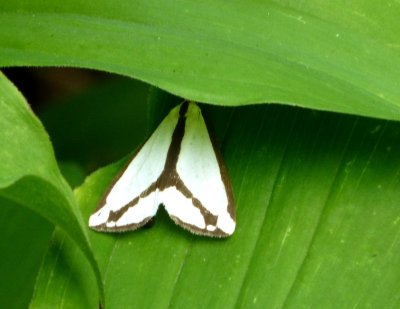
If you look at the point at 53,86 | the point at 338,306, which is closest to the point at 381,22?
the point at 338,306

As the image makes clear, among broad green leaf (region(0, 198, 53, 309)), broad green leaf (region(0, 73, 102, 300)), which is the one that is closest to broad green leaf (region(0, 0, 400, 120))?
broad green leaf (region(0, 73, 102, 300))

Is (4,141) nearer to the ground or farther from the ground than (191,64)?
nearer to the ground

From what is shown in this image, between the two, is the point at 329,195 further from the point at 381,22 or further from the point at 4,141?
the point at 4,141

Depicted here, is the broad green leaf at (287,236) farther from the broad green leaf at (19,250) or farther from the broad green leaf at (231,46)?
the broad green leaf at (19,250)

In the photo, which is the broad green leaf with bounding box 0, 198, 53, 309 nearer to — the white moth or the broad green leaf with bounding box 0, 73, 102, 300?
the white moth

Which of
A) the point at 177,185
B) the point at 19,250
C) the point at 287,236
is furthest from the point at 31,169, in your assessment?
the point at 19,250

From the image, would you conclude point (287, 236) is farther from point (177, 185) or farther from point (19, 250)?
point (19, 250)
